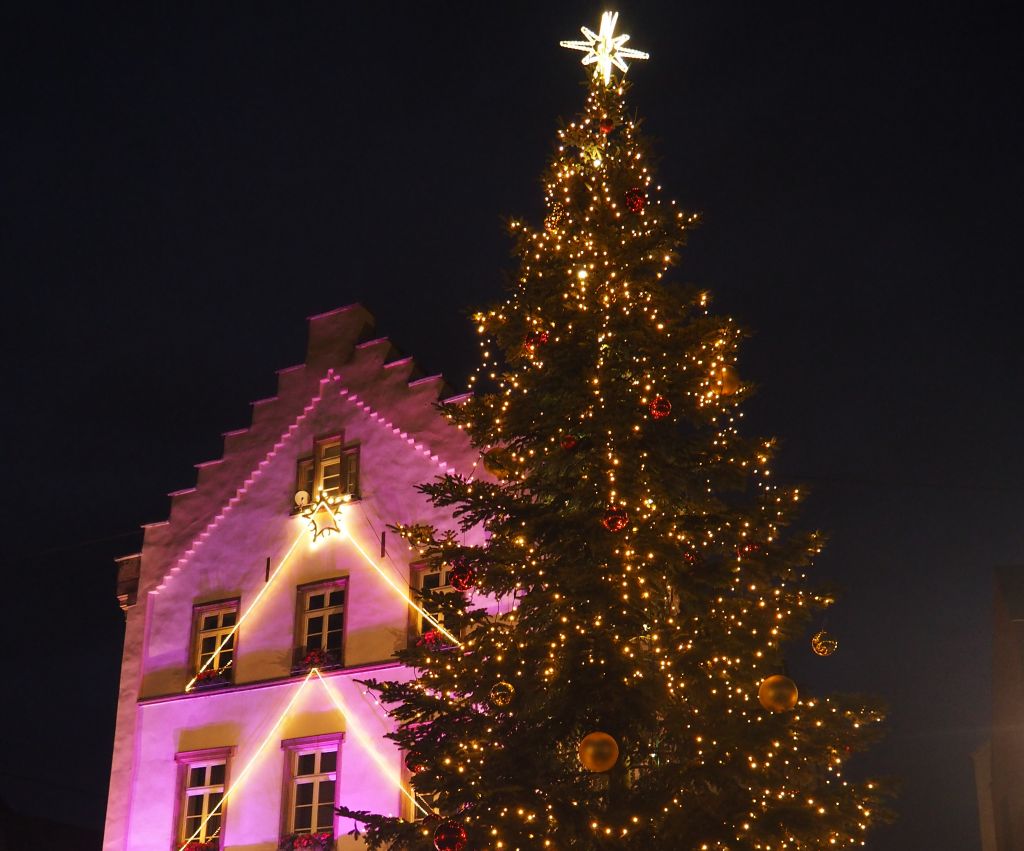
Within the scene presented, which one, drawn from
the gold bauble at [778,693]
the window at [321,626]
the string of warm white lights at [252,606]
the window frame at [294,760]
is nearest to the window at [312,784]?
the window frame at [294,760]

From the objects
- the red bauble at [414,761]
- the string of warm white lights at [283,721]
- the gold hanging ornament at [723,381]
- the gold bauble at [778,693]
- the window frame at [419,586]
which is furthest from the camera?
the window frame at [419,586]

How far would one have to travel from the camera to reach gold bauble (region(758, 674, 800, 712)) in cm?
1147

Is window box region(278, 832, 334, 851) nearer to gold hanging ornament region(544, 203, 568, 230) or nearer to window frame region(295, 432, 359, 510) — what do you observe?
window frame region(295, 432, 359, 510)

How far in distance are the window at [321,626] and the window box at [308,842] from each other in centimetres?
253

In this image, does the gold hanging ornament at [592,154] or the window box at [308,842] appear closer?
the gold hanging ornament at [592,154]

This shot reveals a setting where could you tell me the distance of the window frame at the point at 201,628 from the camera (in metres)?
20.3

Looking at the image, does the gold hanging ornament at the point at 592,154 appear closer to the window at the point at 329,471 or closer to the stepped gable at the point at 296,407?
the stepped gable at the point at 296,407

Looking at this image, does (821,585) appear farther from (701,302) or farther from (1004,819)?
(1004,819)

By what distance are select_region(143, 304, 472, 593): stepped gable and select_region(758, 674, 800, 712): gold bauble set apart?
989 centimetres

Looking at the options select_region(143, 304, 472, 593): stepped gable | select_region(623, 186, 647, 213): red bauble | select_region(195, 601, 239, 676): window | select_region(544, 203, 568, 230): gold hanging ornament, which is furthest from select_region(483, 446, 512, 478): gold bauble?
select_region(195, 601, 239, 676): window

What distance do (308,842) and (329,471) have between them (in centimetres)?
605

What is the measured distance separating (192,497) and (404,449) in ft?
14.8

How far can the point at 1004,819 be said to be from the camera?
88.0ft

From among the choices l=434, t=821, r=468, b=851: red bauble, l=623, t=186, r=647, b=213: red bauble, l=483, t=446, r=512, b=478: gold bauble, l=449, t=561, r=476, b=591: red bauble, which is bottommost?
l=434, t=821, r=468, b=851: red bauble
